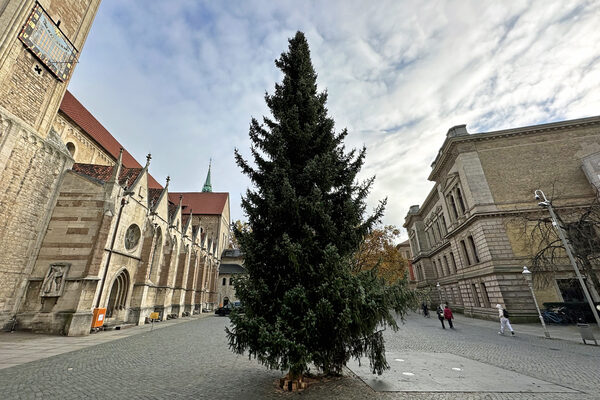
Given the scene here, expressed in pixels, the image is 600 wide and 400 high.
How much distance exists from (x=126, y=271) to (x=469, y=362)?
771 inches

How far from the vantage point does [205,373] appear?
21.2 feet

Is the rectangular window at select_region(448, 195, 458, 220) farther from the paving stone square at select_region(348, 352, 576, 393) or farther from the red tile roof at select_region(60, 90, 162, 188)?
the red tile roof at select_region(60, 90, 162, 188)

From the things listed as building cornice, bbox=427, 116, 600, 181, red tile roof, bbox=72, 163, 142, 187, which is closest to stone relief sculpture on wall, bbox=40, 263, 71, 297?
red tile roof, bbox=72, 163, 142, 187

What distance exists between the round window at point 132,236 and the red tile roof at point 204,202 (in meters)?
25.9

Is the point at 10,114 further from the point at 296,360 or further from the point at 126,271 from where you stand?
the point at 296,360

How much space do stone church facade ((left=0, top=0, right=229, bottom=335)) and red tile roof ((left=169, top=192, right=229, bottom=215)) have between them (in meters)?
25.9

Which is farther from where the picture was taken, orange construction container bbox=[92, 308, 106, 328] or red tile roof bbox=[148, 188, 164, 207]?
red tile roof bbox=[148, 188, 164, 207]

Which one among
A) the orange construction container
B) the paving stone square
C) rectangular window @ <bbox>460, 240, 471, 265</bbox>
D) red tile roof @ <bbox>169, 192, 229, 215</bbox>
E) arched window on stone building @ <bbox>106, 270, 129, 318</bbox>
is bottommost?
the paving stone square

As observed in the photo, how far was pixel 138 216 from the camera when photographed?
723 inches

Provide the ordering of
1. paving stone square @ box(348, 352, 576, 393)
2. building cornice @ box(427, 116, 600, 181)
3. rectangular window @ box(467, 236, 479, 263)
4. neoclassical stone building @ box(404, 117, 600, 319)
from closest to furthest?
paving stone square @ box(348, 352, 576, 393) → neoclassical stone building @ box(404, 117, 600, 319) → building cornice @ box(427, 116, 600, 181) → rectangular window @ box(467, 236, 479, 263)

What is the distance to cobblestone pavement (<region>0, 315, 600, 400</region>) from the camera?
193 inches

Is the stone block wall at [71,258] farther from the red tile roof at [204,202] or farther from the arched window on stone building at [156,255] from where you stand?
the red tile roof at [204,202]

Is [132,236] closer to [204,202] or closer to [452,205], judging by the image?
[204,202]

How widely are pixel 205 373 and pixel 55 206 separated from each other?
1482 cm
